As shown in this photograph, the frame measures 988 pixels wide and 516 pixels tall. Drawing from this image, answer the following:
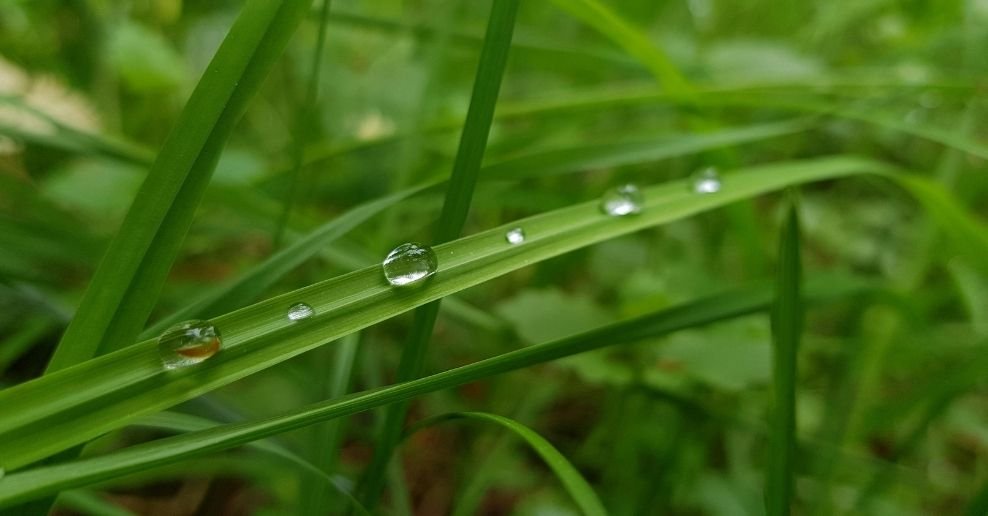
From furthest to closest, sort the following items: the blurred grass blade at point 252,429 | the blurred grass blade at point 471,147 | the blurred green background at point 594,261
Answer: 1. the blurred green background at point 594,261
2. the blurred grass blade at point 471,147
3. the blurred grass blade at point 252,429

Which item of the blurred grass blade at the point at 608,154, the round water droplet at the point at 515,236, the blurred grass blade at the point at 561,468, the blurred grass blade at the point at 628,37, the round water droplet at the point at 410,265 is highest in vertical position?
the blurred grass blade at the point at 628,37

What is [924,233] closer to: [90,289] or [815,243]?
[815,243]

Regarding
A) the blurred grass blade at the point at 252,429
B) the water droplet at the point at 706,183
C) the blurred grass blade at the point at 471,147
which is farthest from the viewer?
the water droplet at the point at 706,183

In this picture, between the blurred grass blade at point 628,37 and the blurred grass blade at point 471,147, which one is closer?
the blurred grass blade at point 471,147

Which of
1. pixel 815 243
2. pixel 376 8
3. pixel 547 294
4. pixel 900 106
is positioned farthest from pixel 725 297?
pixel 376 8

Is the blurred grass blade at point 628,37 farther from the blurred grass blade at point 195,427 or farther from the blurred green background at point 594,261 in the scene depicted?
the blurred grass blade at point 195,427

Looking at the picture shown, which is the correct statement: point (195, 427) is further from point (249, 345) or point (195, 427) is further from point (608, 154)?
point (608, 154)

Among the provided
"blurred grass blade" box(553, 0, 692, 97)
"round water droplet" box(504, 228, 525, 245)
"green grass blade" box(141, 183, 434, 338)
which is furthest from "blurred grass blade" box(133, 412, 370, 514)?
"blurred grass blade" box(553, 0, 692, 97)

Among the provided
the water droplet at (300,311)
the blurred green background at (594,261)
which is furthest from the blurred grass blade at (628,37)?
the water droplet at (300,311)
